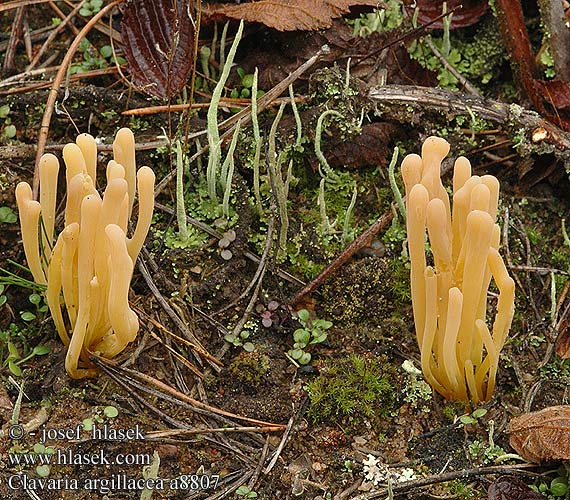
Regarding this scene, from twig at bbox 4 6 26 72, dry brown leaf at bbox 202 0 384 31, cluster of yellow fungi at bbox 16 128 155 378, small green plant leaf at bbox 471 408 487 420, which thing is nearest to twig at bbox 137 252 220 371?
cluster of yellow fungi at bbox 16 128 155 378

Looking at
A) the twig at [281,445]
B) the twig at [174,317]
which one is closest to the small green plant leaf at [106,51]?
the twig at [174,317]

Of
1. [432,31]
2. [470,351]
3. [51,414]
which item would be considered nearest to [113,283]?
[51,414]

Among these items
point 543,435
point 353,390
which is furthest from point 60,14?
point 543,435

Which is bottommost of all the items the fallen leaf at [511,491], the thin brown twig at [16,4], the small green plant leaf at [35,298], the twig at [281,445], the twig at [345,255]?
the twig at [281,445]

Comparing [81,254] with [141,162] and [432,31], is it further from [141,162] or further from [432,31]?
[432,31]

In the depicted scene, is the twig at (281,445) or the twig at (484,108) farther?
the twig at (484,108)

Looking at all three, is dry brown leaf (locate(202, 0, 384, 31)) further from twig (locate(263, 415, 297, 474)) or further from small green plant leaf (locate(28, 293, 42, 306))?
twig (locate(263, 415, 297, 474))

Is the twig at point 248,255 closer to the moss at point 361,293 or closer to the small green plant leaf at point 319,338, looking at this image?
the moss at point 361,293

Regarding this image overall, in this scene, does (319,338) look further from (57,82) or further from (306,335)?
(57,82)
